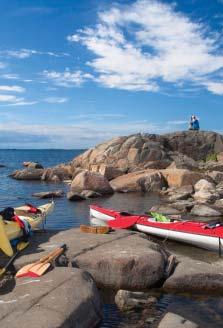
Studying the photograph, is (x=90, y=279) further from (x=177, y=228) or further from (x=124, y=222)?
(x=124, y=222)

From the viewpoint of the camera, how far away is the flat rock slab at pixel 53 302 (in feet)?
23.3

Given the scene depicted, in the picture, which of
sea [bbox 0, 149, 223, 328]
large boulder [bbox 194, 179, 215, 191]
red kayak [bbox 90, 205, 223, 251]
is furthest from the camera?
large boulder [bbox 194, 179, 215, 191]

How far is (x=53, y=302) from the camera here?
25.4 ft

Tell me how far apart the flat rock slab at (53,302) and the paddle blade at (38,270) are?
19 cm

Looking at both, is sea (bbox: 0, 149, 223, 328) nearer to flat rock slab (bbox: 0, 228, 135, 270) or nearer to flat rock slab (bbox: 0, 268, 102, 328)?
flat rock slab (bbox: 0, 268, 102, 328)

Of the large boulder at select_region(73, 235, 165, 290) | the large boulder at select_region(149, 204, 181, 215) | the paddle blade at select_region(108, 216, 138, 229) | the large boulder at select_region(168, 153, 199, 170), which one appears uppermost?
the large boulder at select_region(168, 153, 199, 170)

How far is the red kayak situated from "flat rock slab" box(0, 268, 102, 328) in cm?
642

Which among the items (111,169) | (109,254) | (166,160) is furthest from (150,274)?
(166,160)

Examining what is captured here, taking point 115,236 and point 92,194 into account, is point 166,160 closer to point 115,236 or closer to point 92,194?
point 92,194

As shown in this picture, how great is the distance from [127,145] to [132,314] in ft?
104

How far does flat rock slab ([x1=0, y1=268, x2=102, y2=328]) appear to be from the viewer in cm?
711

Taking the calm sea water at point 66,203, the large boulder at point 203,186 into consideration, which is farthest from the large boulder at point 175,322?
the large boulder at point 203,186

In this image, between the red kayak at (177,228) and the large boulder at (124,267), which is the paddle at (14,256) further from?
the red kayak at (177,228)

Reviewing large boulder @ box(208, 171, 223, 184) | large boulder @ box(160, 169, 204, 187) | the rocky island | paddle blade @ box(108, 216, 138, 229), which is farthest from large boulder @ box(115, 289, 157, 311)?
large boulder @ box(208, 171, 223, 184)
